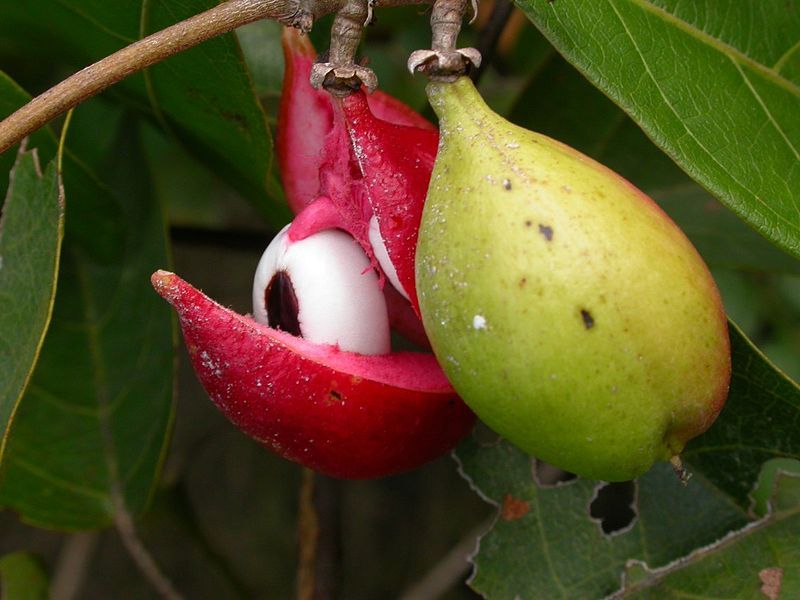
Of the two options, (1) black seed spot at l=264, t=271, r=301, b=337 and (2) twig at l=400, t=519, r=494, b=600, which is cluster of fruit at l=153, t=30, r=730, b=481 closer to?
(1) black seed spot at l=264, t=271, r=301, b=337

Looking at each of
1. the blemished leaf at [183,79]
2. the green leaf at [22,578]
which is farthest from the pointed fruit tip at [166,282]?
the green leaf at [22,578]

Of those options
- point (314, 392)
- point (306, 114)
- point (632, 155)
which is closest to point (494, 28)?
point (632, 155)

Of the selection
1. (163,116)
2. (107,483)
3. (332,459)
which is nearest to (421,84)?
(163,116)

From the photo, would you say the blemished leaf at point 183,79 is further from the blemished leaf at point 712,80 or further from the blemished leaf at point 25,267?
the blemished leaf at point 712,80

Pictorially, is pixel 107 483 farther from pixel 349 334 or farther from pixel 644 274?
pixel 644 274

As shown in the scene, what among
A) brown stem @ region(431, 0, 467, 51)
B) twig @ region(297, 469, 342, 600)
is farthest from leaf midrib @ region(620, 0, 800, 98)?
twig @ region(297, 469, 342, 600)

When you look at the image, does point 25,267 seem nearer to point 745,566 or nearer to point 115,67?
point 115,67

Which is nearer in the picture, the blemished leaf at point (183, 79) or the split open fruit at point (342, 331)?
the split open fruit at point (342, 331)
